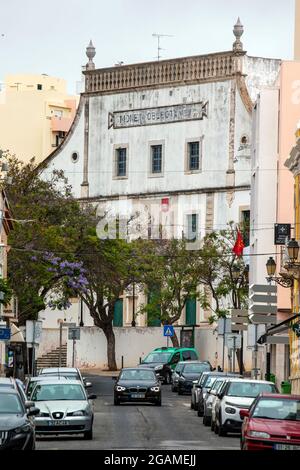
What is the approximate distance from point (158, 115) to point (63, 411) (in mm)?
60703

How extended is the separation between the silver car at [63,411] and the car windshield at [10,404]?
20.7 feet

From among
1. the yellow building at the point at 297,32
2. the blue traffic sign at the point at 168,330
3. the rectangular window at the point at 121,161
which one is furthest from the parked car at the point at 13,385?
the rectangular window at the point at 121,161

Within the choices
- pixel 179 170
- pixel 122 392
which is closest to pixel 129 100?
pixel 179 170

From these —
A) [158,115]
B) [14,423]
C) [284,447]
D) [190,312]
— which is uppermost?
[158,115]

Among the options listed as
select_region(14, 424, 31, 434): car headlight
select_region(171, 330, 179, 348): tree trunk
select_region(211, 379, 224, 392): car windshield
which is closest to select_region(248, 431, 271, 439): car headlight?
select_region(14, 424, 31, 434): car headlight

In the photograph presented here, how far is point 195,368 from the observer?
6650 cm

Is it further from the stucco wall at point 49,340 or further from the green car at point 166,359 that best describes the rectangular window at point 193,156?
the green car at point 166,359

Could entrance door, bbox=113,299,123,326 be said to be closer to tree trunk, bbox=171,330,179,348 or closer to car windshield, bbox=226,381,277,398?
tree trunk, bbox=171,330,179,348

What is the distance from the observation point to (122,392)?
54.5m

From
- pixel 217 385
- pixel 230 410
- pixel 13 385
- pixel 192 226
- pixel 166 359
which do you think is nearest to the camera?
pixel 13 385

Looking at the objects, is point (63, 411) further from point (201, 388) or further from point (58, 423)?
point (201, 388)

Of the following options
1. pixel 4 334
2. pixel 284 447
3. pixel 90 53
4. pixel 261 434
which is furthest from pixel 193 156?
pixel 284 447

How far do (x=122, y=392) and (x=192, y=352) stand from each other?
2433cm

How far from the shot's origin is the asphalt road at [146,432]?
33.7m
